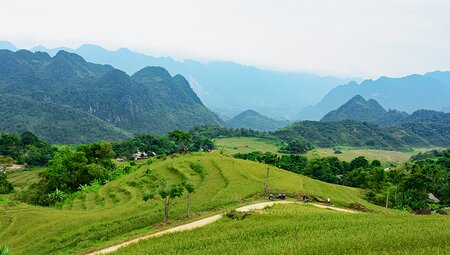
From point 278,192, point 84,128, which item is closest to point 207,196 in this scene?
point 278,192

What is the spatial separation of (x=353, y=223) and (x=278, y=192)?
16.9 meters

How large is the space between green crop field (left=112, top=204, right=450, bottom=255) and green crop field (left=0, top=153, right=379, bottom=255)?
17.1 ft

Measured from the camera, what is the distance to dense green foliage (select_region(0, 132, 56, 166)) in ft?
359

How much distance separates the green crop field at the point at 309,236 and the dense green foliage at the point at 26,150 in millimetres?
93005

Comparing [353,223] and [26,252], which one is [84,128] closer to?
[26,252]

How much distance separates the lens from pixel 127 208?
133ft

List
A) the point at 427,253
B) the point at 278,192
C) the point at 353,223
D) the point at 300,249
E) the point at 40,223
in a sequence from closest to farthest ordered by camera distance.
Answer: the point at 427,253
the point at 300,249
the point at 353,223
the point at 40,223
the point at 278,192

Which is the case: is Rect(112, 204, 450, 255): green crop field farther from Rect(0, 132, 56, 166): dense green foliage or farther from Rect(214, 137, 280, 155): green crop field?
Rect(214, 137, 280, 155): green crop field

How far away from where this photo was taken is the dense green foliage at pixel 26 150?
109562 millimetres

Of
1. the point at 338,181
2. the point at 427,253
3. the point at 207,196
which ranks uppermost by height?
the point at 427,253

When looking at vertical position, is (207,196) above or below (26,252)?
above

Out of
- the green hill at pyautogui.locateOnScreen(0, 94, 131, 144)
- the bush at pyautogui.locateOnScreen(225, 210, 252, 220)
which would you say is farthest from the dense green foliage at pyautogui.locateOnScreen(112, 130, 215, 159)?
the bush at pyautogui.locateOnScreen(225, 210, 252, 220)

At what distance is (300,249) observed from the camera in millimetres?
21625

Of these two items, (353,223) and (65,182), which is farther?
(65,182)
